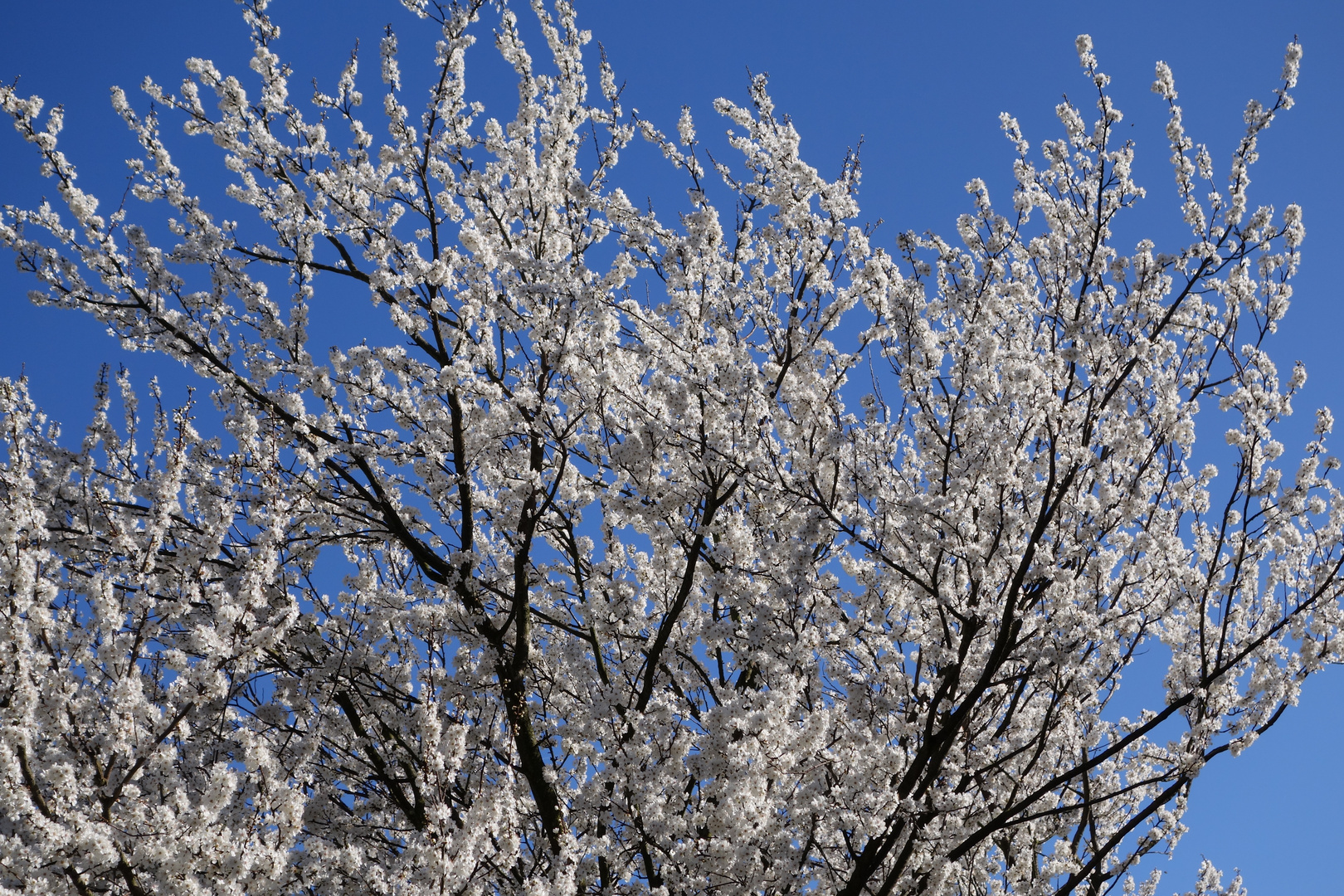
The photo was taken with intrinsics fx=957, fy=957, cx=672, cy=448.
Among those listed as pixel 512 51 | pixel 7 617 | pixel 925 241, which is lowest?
pixel 7 617

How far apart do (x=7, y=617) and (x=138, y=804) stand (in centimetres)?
117

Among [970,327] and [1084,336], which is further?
[970,327]

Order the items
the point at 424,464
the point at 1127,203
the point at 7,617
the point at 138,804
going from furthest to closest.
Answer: the point at 424,464 < the point at 1127,203 < the point at 138,804 < the point at 7,617

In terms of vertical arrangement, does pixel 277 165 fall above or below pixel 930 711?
above

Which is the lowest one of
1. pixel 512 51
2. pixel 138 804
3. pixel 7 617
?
pixel 138 804

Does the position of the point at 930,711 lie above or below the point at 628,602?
below

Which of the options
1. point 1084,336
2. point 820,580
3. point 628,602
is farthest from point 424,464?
point 1084,336

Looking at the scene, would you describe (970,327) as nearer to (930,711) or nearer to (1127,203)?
(1127,203)

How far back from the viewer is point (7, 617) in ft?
14.1

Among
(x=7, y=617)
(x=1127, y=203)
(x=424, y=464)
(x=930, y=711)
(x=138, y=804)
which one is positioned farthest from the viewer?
(x=424, y=464)

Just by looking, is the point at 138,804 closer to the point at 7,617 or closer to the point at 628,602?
the point at 7,617

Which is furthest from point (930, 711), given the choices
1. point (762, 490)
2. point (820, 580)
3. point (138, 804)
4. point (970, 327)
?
point (138, 804)

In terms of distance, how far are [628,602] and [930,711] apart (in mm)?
2400

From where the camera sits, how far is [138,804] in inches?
187
